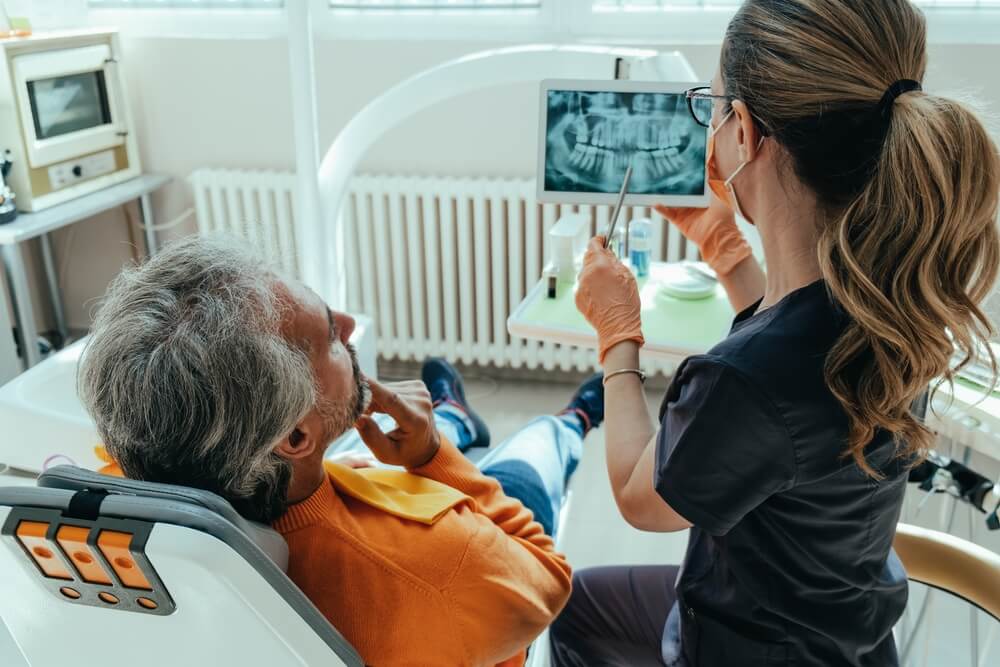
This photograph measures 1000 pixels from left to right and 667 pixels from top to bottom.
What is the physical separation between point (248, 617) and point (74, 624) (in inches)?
8.5

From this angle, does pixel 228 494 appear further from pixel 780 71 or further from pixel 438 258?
pixel 438 258

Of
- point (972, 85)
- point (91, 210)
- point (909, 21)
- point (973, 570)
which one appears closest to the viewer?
point (909, 21)

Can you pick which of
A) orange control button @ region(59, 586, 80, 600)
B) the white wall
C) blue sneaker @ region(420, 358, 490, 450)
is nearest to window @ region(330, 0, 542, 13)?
the white wall

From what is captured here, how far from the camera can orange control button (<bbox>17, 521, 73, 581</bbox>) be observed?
0.88 m

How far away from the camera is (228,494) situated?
1.06 metres

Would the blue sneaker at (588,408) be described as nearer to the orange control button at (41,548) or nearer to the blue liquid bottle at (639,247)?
the blue liquid bottle at (639,247)

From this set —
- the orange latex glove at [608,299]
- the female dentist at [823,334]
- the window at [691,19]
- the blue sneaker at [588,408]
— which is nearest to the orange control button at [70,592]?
the female dentist at [823,334]

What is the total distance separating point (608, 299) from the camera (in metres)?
1.45

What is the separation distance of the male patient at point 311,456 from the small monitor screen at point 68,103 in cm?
208

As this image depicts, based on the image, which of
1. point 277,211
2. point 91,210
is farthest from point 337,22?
point 91,210

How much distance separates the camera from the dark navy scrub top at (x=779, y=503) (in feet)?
3.30

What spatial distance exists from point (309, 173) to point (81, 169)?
1.29 m

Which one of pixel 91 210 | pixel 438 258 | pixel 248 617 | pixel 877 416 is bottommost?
pixel 438 258

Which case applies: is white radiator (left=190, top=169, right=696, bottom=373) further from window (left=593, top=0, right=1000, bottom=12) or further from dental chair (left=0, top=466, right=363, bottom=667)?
dental chair (left=0, top=466, right=363, bottom=667)
